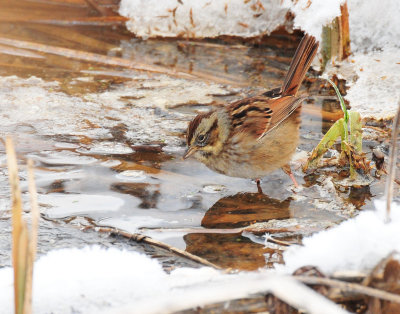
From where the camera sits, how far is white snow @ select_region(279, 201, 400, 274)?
239cm

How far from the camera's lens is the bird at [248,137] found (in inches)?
175

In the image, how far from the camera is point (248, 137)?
4566 mm

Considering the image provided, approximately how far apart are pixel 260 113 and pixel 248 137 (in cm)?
27

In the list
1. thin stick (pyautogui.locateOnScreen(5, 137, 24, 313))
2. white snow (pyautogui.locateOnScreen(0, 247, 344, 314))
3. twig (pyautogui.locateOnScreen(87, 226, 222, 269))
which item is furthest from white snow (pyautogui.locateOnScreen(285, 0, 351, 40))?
thin stick (pyautogui.locateOnScreen(5, 137, 24, 313))

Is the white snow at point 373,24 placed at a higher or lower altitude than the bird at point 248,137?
higher

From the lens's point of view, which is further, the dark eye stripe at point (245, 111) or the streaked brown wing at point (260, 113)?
the dark eye stripe at point (245, 111)

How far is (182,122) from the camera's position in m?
5.45

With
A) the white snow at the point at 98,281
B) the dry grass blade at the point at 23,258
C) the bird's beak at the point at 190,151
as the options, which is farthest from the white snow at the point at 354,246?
the bird's beak at the point at 190,151

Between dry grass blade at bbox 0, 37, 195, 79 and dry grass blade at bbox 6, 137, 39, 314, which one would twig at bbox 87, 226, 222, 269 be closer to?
dry grass blade at bbox 6, 137, 39, 314

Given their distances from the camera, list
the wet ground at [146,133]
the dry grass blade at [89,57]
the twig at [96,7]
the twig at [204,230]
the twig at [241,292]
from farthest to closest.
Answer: the twig at [96,7]
the dry grass blade at [89,57]
the wet ground at [146,133]
the twig at [204,230]
the twig at [241,292]

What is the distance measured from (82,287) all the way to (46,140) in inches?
98.8

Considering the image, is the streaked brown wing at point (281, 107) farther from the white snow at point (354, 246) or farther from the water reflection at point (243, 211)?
the white snow at point (354, 246)

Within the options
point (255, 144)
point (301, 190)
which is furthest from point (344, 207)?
point (255, 144)

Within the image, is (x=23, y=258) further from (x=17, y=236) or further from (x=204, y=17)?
(x=204, y=17)
